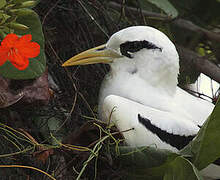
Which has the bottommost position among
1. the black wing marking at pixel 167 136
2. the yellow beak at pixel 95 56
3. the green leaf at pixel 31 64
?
the black wing marking at pixel 167 136

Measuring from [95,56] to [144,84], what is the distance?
0.75 ft

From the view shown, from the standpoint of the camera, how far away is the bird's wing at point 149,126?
6.39 feet

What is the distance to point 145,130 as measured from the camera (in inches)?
76.8

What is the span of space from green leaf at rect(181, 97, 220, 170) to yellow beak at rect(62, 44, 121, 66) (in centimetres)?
56

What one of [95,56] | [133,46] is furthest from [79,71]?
[133,46]

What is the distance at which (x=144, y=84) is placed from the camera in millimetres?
2197

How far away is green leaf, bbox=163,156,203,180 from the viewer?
1708mm

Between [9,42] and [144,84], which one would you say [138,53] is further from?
[9,42]

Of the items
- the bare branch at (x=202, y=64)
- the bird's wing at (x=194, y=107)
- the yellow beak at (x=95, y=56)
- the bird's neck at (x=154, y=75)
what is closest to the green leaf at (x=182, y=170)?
the bird's wing at (x=194, y=107)

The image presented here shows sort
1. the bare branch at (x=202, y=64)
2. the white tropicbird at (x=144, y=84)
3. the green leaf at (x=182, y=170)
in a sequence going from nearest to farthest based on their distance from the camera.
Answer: the green leaf at (x=182, y=170), the white tropicbird at (x=144, y=84), the bare branch at (x=202, y=64)

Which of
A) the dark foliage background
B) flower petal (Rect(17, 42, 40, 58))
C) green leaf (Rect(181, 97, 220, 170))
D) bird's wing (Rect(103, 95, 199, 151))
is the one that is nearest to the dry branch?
the dark foliage background

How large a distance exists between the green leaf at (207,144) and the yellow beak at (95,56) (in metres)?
0.56

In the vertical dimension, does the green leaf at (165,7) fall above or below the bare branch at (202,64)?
above

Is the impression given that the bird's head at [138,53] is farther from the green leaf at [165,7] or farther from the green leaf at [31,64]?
the green leaf at [165,7]
